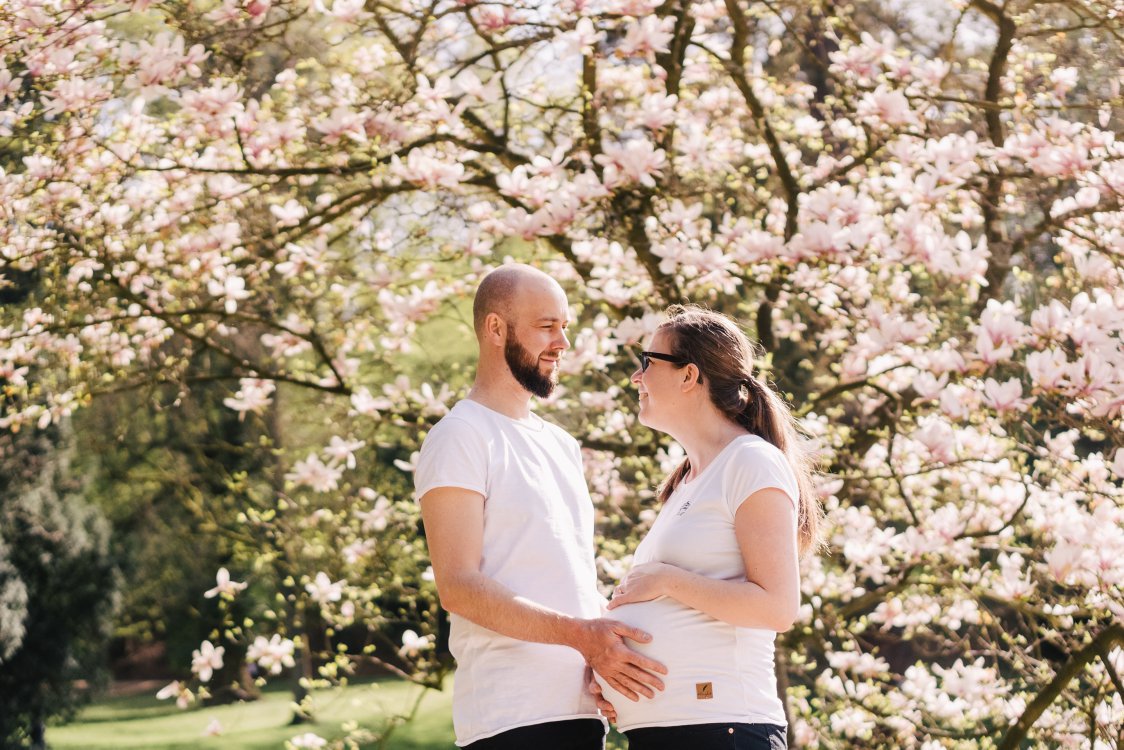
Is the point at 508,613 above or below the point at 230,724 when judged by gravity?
above

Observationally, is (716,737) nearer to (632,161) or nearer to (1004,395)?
(1004,395)

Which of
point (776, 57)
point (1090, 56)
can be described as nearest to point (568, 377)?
point (1090, 56)

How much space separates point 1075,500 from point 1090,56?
191 cm

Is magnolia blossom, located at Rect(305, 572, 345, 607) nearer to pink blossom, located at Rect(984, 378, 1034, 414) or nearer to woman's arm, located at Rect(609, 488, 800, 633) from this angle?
pink blossom, located at Rect(984, 378, 1034, 414)

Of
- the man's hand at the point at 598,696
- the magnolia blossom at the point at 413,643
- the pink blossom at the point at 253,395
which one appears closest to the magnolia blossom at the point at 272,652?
the magnolia blossom at the point at 413,643

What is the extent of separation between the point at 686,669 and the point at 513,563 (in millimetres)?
372

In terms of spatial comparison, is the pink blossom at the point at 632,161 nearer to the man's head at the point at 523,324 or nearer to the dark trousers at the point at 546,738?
the man's head at the point at 523,324

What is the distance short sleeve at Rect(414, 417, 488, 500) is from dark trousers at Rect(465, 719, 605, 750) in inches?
17.0

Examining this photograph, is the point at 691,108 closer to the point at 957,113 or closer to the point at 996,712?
the point at 957,113

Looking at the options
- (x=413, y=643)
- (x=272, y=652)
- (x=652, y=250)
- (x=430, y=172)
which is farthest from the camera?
(x=272, y=652)

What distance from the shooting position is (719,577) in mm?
2047

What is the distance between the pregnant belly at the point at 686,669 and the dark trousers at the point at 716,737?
17mm

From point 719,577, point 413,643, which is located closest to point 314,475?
point 413,643

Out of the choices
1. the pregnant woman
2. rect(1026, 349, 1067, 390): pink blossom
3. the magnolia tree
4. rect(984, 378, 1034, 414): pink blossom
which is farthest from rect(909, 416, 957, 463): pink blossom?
the pregnant woman
